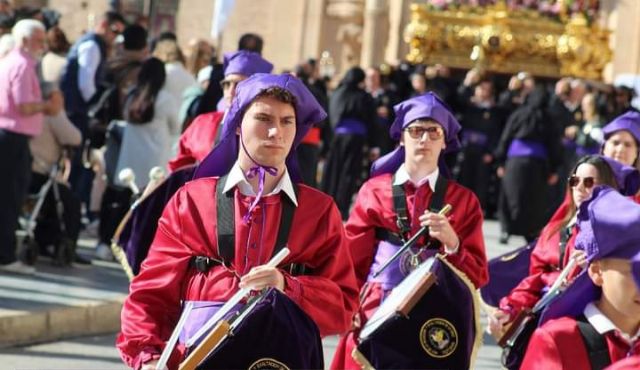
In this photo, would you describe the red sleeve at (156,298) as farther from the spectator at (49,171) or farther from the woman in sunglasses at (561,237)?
the spectator at (49,171)

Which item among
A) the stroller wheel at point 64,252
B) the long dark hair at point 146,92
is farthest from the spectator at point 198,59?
the stroller wheel at point 64,252

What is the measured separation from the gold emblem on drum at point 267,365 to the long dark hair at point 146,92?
8.17 m

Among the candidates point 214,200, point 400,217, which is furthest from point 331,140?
point 214,200

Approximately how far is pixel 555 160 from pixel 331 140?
284 cm

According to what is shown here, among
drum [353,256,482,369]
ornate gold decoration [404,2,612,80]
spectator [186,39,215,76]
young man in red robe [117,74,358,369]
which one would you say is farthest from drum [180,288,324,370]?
ornate gold decoration [404,2,612,80]

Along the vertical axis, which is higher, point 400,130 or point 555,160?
point 400,130

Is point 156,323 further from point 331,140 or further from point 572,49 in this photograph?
point 572,49

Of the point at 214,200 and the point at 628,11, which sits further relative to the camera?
the point at 628,11

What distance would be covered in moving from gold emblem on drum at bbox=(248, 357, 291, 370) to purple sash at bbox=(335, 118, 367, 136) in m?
14.9

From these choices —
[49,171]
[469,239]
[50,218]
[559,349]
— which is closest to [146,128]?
[49,171]

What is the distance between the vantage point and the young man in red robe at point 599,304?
495 centimetres

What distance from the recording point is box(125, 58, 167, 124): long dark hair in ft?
43.4

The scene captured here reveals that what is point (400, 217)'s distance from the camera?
25.6 feet

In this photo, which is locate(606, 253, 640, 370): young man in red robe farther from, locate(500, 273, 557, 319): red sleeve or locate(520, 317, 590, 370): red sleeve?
locate(500, 273, 557, 319): red sleeve
